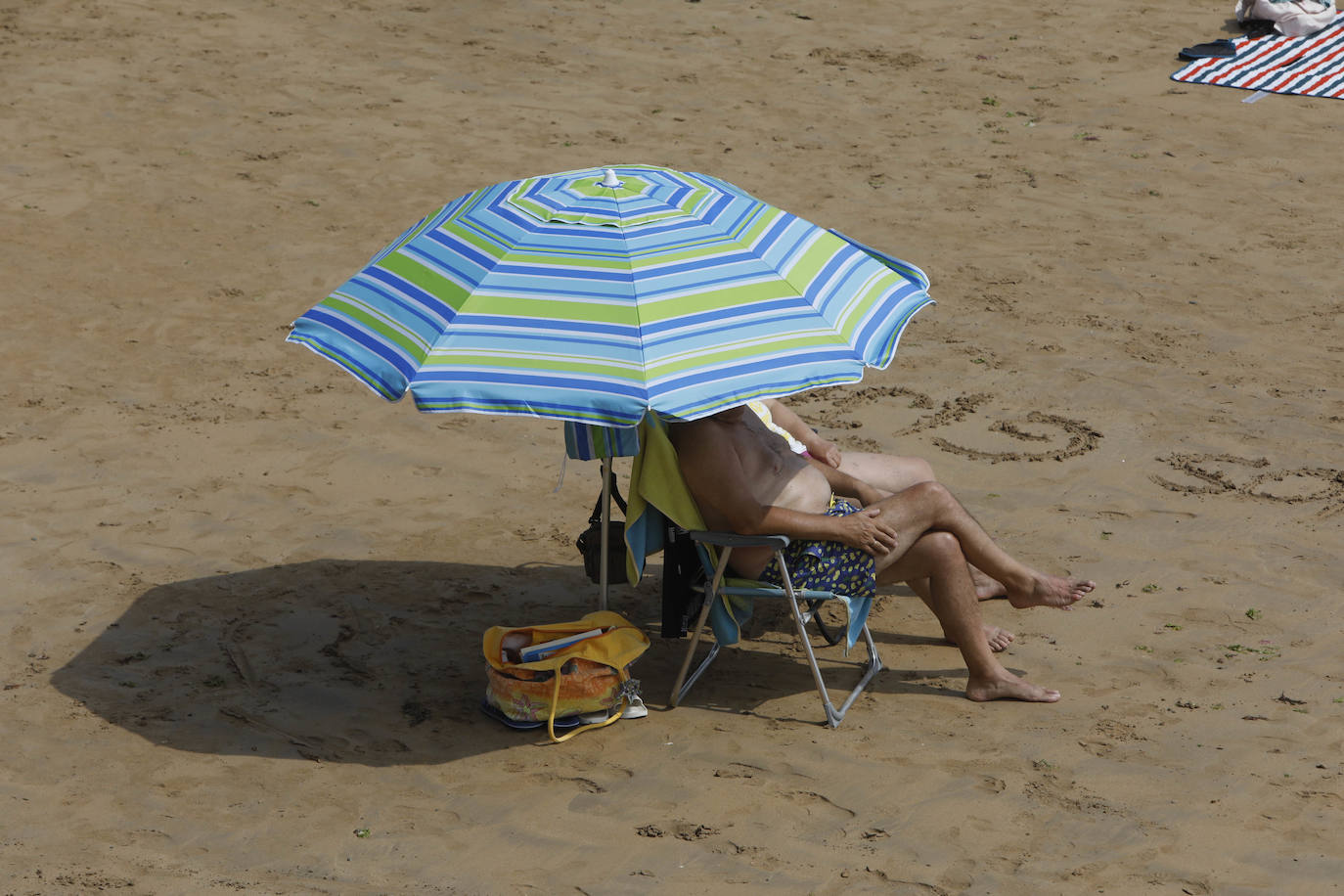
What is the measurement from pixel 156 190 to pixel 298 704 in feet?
18.7

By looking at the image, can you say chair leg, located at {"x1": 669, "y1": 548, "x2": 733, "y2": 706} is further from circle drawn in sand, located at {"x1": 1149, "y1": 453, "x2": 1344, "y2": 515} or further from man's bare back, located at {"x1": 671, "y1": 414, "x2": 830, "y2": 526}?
circle drawn in sand, located at {"x1": 1149, "y1": 453, "x2": 1344, "y2": 515}

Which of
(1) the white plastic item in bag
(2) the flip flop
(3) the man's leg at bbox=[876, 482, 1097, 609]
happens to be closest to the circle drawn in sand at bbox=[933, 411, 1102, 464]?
(3) the man's leg at bbox=[876, 482, 1097, 609]

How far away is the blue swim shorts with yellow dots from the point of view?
4816 millimetres

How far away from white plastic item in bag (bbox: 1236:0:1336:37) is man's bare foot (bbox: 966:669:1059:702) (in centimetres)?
1033

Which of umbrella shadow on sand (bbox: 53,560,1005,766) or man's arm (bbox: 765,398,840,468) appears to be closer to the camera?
umbrella shadow on sand (bbox: 53,560,1005,766)

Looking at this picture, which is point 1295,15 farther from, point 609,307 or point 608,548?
point 609,307

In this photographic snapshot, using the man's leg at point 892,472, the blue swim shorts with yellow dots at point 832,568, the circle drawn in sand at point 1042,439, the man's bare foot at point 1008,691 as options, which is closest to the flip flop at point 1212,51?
the circle drawn in sand at point 1042,439

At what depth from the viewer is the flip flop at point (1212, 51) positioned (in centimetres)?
1288

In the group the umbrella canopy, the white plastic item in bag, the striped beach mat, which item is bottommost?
the umbrella canopy

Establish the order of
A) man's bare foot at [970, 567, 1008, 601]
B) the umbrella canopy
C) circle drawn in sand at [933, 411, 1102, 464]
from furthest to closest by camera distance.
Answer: circle drawn in sand at [933, 411, 1102, 464], man's bare foot at [970, 567, 1008, 601], the umbrella canopy

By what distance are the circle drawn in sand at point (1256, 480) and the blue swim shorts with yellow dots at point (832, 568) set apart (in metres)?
2.34

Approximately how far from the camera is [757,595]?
474cm

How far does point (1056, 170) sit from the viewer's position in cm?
1055

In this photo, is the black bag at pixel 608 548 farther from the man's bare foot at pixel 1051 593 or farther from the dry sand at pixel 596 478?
the man's bare foot at pixel 1051 593
